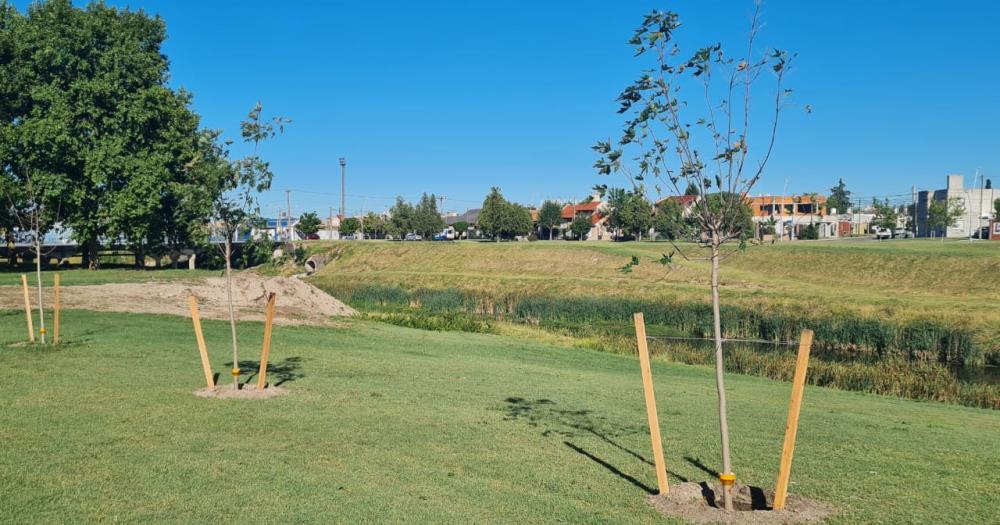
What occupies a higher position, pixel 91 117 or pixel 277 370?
pixel 91 117

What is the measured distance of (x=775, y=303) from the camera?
4003cm

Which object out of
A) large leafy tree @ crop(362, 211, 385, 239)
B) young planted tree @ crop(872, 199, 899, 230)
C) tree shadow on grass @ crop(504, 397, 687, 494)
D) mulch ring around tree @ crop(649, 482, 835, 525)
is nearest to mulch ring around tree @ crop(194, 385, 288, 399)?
tree shadow on grass @ crop(504, 397, 687, 494)

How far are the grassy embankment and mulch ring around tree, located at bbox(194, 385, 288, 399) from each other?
14.4m

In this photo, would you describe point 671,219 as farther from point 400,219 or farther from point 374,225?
point 374,225

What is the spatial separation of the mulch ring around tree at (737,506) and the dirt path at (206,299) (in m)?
19.9

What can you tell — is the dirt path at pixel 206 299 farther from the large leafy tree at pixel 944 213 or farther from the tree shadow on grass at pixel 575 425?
the large leafy tree at pixel 944 213

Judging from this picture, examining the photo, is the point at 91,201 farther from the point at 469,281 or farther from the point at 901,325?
the point at 901,325

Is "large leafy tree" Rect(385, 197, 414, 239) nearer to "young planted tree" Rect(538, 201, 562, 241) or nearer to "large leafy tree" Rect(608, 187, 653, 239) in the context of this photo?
"young planted tree" Rect(538, 201, 562, 241)

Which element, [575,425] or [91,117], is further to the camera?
[91,117]

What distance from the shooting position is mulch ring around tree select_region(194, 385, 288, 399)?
12.8 m

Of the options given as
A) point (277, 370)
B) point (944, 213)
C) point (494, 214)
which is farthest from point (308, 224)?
point (277, 370)

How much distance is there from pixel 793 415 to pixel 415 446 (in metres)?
4.91

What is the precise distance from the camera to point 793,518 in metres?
7.56

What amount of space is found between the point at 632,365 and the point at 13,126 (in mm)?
41388
